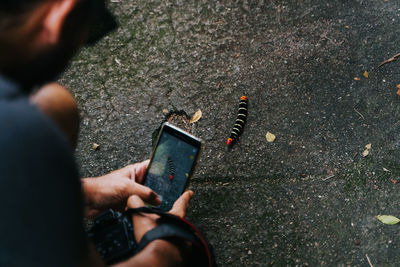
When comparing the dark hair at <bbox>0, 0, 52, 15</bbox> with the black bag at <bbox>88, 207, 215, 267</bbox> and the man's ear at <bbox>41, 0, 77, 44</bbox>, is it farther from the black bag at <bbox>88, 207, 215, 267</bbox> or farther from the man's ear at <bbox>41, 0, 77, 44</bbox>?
the black bag at <bbox>88, 207, 215, 267</bbox>

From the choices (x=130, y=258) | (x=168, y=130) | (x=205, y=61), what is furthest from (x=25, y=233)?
(x=205, y=61)

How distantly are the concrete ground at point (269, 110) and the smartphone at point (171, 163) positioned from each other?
384 mm

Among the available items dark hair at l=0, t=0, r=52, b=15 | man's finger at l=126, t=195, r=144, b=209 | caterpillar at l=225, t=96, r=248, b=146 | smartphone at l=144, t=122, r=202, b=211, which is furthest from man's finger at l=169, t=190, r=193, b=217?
dark hair at l=0, t=0, r=52, b=15

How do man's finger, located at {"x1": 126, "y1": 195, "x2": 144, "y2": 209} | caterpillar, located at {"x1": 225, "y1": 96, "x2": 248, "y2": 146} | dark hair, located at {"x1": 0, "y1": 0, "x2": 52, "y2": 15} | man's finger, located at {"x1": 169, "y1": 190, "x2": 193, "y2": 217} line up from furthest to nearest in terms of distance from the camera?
caterpillar, located at {"x1": 225, "y1": 96, "x2": 248, "y2": 146}, man's finger, located at {"x1": 169, "y1": 190, "x2": 193, "y2": 217}, man's finger, located at {"x1": 126, "y1": 195, "x2": 144, "y2": 209}, dark hair, located at {"x1": 0, "y1": 0, "x2": 52, "y2": 15}

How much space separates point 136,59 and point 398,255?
264cm

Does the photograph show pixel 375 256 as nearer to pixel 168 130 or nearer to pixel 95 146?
pixel 168 130

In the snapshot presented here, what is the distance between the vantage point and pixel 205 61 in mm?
3152

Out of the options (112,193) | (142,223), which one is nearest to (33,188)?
(142,223)

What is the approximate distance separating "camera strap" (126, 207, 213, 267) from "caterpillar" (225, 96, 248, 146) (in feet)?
3.47

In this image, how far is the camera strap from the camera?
1894mm

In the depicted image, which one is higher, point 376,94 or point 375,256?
point 376,94

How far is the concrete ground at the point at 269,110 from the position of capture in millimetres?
2738

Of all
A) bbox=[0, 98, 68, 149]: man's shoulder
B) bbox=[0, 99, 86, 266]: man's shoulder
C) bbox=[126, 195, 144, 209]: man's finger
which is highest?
bbox=[0, 98, 68, 149]: man's shoulder

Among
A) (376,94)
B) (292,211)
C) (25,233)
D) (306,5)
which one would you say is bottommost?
(292,211)
